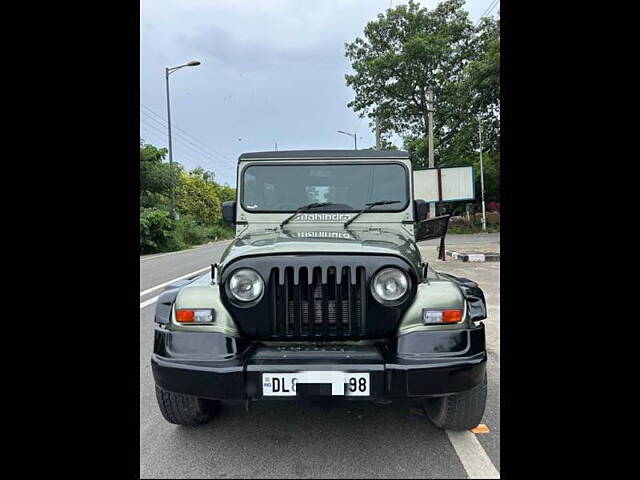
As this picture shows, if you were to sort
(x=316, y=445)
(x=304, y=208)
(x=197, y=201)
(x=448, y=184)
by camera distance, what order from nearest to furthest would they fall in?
1. (x=316, y=445)
2. (x=304, y=208)
3. (x=448, y=184)
4. (x=197, y=201)

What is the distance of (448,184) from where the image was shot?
11875 millimetres

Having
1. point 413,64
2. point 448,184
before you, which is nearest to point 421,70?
point 413,64

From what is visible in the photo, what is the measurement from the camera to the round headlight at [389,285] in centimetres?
227

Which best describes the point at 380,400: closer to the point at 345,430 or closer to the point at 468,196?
the point at 345,430

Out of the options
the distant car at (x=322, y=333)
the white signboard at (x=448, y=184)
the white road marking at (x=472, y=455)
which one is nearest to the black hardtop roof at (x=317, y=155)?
the distant car at (x=322, y=333)

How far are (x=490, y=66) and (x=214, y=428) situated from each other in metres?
21.3

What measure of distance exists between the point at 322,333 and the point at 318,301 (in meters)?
0.18

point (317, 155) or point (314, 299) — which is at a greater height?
point (317, 155)

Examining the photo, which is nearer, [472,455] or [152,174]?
[472,455]

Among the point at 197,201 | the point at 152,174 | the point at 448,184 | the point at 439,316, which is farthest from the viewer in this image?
the point at 197,201

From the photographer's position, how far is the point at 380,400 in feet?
6.89

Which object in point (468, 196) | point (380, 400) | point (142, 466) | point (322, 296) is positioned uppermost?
point (468, 196)

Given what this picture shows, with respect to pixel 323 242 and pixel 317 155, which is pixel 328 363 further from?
pixel 317 155
